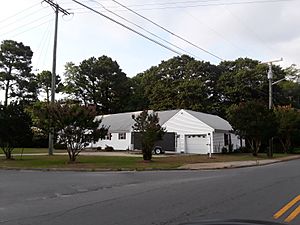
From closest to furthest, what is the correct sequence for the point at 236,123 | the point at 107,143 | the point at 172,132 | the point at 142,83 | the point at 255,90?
the point at 236,123, the point at 172,132, the point at 107,143, the point at 255,90, the point at 142,83

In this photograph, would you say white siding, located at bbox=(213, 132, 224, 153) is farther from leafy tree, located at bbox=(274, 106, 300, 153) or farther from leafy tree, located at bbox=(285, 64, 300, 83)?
leafy tree, located at bbox=(285, 64, 300, 83)

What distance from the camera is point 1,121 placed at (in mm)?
30312

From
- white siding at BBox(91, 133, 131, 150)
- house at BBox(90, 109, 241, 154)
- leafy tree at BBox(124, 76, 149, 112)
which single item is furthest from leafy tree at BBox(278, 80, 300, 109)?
white siding at BBox(91, 133, 131, 150)

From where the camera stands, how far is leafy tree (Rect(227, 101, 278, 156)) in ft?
125

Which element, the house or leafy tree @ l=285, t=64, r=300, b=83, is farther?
leafy tree @ l=285, t=64, r=300, b=83

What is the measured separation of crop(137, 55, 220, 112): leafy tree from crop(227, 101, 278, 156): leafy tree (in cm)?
2605

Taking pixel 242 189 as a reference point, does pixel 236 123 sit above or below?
above

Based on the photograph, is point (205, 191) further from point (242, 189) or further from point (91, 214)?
point (91, 214)

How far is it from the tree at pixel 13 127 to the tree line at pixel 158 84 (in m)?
24.5

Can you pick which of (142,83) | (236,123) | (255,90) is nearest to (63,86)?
(142,83)

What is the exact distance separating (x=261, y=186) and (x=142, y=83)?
63.8 meters

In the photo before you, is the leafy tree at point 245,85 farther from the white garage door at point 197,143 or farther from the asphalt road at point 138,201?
the asphalt road at point 138,201

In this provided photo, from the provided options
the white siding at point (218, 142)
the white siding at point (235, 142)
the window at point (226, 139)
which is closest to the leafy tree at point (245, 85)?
the white siding at point (235, 142)

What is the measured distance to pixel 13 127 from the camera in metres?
30.3
